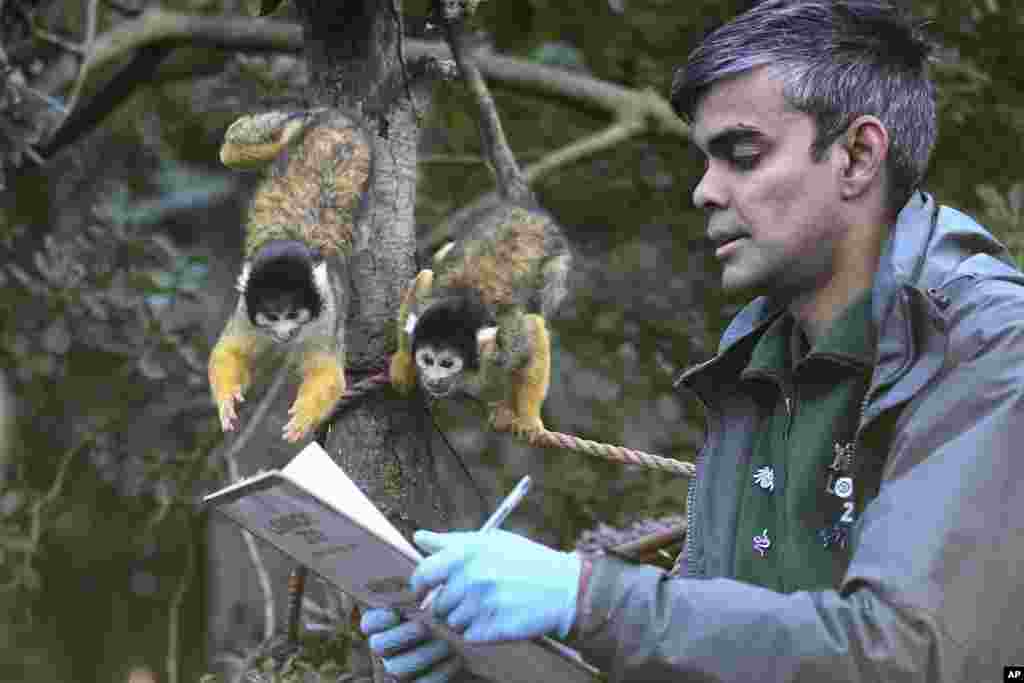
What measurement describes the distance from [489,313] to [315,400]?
0.79ft

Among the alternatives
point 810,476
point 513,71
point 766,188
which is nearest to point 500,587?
point 810,476

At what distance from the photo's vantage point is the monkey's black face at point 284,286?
1671mm

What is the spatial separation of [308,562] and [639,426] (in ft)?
8.32

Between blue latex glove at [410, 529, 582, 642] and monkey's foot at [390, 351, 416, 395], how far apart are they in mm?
607

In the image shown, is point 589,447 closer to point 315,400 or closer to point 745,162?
point 315,400

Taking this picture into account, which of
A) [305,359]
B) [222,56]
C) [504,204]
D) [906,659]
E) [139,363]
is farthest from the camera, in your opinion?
[222,56]

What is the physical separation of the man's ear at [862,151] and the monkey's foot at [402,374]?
0.60 metres

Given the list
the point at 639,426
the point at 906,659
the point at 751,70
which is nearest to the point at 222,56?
the point at 639,426

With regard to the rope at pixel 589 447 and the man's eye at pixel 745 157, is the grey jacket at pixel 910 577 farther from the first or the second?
the rope at pixel 589 447

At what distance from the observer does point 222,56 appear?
4125 mm

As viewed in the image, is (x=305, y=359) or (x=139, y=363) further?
(x=139, y=363)

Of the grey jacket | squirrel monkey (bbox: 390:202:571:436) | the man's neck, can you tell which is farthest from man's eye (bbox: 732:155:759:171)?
squirrel monkey (bbox: 390:202:571:436)

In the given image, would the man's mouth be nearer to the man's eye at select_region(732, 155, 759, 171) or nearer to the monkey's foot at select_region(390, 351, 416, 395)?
the man's eye at select_region(732, 155, 759, 171)

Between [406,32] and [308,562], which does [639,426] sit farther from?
[308,562]
